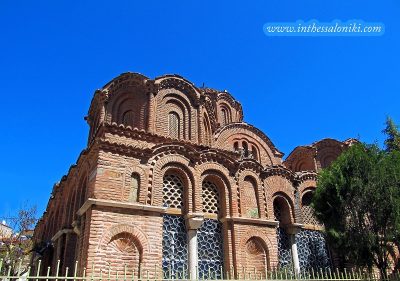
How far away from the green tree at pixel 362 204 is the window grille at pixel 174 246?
516cm

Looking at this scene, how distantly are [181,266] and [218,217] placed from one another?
83.8 inches

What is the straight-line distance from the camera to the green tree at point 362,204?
1088 centimetres

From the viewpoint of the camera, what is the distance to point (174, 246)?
10.3m

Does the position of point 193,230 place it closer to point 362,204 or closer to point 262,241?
point 262,241

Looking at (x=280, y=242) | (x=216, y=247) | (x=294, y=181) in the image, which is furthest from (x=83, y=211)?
(x=294, y=181)

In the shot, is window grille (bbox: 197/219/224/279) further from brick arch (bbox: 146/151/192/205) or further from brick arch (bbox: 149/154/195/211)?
brick arch (bbox: 146/151/192/205)

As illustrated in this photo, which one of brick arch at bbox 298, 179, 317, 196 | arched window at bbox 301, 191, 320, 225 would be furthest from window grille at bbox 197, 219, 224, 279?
brick arch at bbox 298, 179, 317, 196

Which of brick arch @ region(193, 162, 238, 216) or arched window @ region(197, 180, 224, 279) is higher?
brick arch @ region(193, 162, 238, 216)

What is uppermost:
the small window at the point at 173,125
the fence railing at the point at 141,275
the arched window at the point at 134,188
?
the small window at the point at 173,125

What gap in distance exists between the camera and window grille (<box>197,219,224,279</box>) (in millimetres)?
10555

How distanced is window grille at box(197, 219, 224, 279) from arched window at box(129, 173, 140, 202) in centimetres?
239

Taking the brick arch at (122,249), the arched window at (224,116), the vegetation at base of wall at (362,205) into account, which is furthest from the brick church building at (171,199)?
the arched window at (224,116)

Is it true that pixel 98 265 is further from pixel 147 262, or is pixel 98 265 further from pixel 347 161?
pixel 347 161

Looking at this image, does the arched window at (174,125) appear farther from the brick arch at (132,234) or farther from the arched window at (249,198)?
the brick arch at (132,234)
